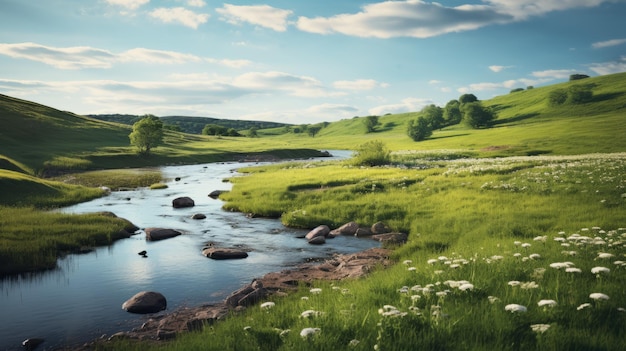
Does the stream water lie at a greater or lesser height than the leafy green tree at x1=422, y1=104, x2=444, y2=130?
lesser

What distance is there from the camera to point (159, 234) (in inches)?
971

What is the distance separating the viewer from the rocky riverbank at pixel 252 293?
1179cm

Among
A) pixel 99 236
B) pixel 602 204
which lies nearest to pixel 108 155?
pixel 99 236

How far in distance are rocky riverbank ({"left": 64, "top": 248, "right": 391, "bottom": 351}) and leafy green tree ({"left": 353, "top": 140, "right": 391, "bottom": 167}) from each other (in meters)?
40.9

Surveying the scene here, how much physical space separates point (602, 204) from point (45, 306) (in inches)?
1006

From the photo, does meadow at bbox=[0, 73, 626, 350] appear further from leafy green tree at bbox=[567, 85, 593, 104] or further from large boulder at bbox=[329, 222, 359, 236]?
leafy green tree at bbox=[567, 85, 593, 104]

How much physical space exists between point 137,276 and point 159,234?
7.20 meters

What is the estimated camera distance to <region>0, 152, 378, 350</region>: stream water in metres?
12.9

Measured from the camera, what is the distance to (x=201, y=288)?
638 inches

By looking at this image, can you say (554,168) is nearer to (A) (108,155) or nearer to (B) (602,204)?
(B) (602,204)

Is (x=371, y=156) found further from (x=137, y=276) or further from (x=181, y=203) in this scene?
(x=137, y=276)

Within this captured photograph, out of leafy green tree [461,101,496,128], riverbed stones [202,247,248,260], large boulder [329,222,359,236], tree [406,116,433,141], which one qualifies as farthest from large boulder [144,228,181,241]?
leafy green tree [461,101,496,128]

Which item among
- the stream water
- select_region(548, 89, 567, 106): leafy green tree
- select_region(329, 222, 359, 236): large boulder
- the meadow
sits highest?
select_region(548, 89, 567, 106): leafy green tree

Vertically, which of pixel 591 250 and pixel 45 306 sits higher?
pixel 591 250
